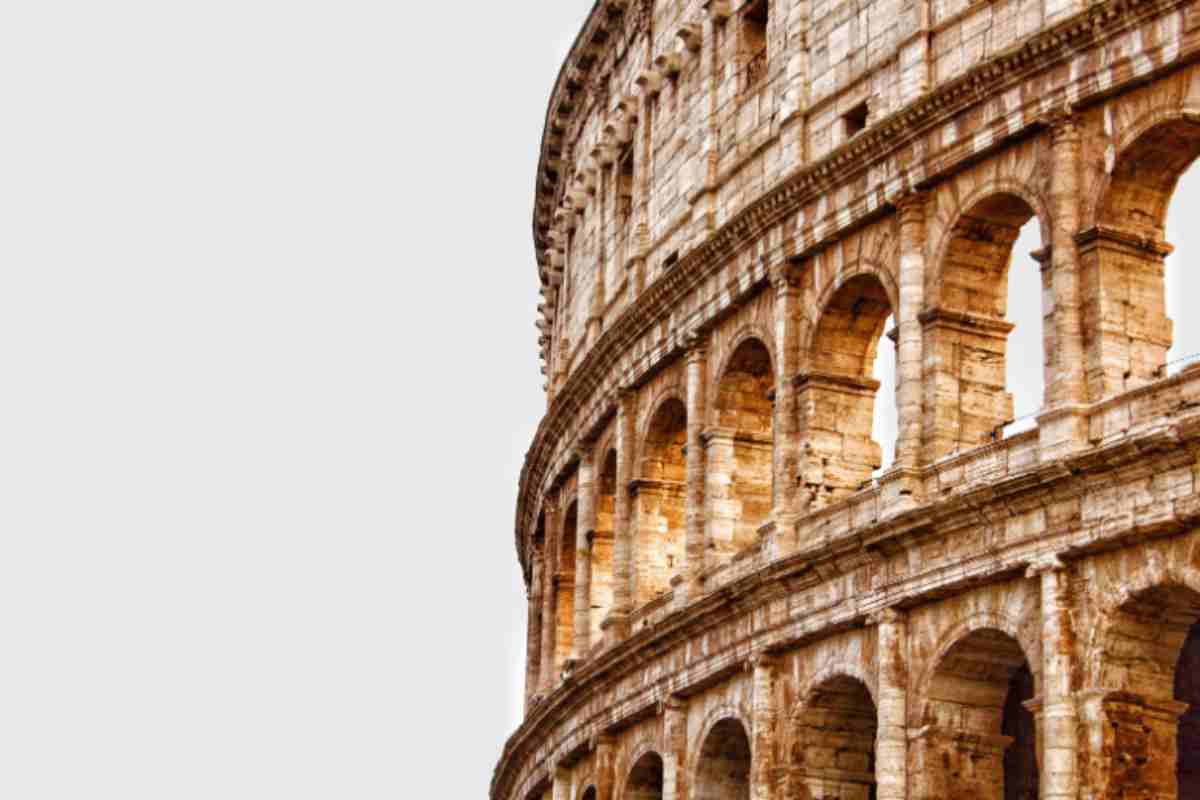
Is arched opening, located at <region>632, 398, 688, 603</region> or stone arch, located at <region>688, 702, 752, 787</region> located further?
arched opening, located at <region>632, 398, 688, 603</region>

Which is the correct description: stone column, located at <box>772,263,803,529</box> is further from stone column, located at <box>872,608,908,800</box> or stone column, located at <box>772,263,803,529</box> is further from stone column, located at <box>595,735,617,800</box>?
stone column, located at <box>595,735,617,800</box>

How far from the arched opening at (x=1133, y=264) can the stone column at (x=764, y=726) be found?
584cm

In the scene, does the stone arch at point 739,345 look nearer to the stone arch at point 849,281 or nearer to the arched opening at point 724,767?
the stone arch at point 849,281

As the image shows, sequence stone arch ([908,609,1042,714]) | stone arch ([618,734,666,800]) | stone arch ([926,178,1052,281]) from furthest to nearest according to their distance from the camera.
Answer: stone arch ([618,734,666,800])
stone arch ([926,178,1052,281])
stone arch ([908,609,1042,714])

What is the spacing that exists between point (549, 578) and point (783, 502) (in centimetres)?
1076

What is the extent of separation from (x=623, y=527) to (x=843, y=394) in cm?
579

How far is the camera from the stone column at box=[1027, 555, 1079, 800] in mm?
24594

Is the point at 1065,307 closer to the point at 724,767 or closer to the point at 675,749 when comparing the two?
the point at 724,767

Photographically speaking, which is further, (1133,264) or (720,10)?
(720,10)

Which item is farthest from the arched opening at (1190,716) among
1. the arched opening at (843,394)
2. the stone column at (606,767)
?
the stone column at (606,767)

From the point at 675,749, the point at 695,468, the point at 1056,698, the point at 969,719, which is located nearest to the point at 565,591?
the point at 695,468

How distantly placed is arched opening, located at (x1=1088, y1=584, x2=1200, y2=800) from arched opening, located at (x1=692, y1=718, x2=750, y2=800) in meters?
7.52

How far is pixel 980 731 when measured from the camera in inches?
1068

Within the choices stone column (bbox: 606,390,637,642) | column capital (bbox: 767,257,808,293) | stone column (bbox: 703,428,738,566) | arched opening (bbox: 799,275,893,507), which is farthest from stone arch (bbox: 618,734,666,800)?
column capital (bbox: 767,257,808,293)
